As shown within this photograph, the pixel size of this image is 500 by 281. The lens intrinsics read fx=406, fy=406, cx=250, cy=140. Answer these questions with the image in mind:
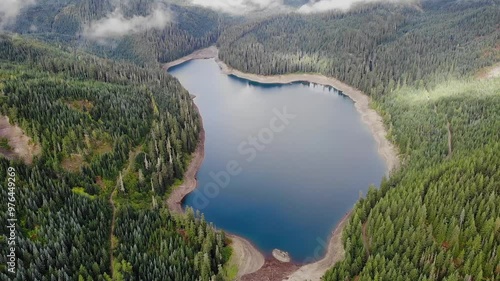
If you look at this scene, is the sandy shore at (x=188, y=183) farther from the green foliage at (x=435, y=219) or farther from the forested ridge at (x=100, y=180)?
the green foliage at (x=435, y=219)

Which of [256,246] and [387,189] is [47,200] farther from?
[387,189]

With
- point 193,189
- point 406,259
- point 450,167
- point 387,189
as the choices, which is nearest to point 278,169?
point 193,189

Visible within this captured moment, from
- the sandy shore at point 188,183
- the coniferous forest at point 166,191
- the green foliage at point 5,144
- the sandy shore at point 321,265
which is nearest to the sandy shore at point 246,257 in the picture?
the coniferous forest at point 166,191

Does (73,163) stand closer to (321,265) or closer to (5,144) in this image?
(5,144)

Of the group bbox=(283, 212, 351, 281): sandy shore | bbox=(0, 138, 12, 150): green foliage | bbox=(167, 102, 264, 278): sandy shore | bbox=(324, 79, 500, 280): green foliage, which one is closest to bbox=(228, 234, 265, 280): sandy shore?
bbox=(167, 102, 264, 278): sandy shore

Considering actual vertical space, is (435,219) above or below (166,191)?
above

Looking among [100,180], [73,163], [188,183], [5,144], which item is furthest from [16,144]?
[188,183]
